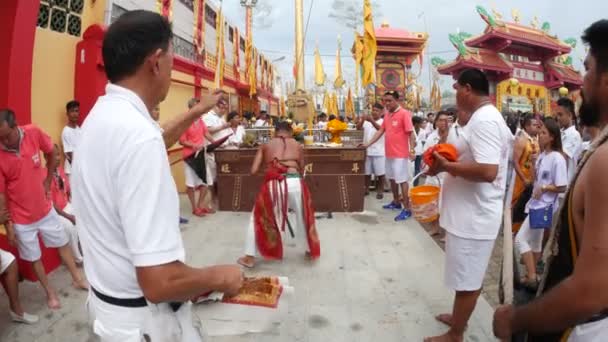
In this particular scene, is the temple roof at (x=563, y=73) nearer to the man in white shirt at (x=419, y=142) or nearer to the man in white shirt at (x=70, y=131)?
the man in white shirt at (x=419, y=142)

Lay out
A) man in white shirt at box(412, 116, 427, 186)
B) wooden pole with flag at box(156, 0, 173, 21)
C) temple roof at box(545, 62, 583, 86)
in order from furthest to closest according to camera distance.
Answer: temple roof at box(545, 62, 583, 86), man in white shirt at box(412, 116, 427, 186), wooden pole with flag at box(156, 0, 173, 21)

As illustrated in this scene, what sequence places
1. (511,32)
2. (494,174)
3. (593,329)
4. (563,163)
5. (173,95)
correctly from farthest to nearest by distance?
(511,32) → (173,95) → (563,163) → (494,174) → (593,329)

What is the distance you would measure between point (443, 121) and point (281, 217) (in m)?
2.90

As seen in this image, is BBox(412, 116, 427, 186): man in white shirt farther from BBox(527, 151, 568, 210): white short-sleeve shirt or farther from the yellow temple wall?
the yellow temple wall

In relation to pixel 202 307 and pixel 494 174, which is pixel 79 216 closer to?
pixel 202 307

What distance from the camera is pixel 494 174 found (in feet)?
7.95

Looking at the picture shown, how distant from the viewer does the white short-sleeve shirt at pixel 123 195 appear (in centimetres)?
104

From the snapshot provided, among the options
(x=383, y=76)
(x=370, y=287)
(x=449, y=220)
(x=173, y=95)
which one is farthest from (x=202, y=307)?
(x=383, y=76)

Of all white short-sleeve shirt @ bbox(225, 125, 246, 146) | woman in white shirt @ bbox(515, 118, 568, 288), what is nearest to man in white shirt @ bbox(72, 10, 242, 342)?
woman in white shirt @ bbox(515, 118, 568, 288)

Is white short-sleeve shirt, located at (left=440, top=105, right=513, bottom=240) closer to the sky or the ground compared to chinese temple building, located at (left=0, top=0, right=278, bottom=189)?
closer to the ground

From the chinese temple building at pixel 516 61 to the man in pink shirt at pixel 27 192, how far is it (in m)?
22.2

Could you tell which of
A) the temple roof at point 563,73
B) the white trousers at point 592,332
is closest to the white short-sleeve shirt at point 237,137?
the white trousers at point 592,332

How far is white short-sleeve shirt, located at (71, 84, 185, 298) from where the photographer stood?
40.8 inches

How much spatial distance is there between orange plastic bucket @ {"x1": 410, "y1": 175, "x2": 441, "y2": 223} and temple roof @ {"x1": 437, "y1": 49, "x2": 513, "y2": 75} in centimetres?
2104
